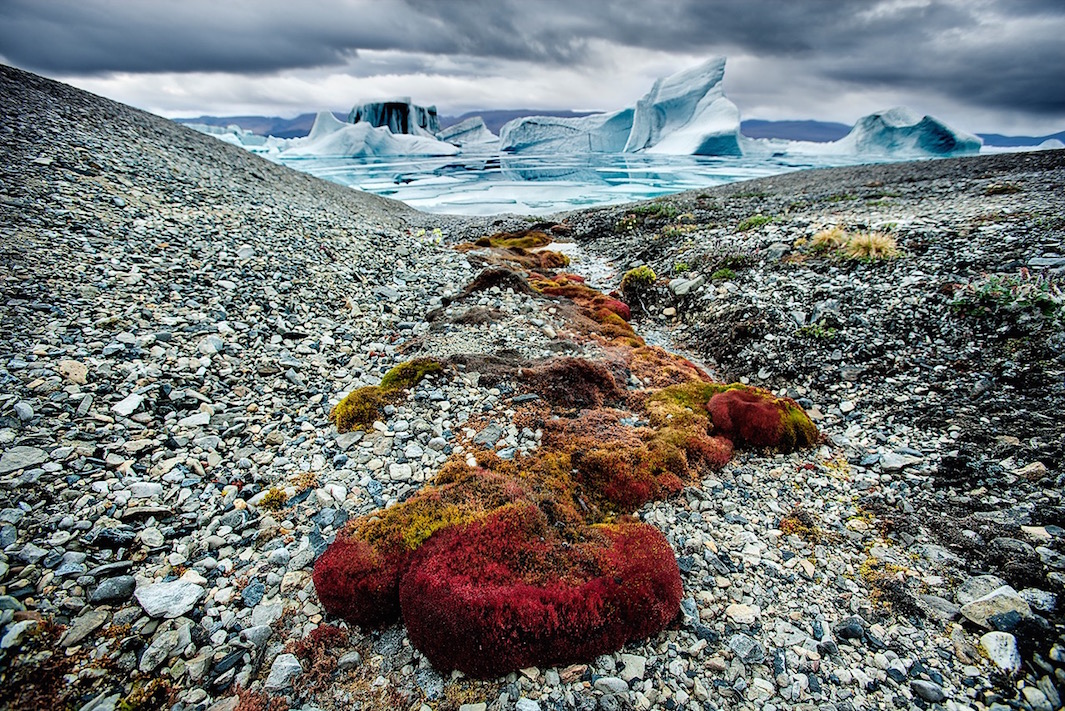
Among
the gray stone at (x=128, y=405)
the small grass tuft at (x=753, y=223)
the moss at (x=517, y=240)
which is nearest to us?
the gray stone at (x=128, y=405)

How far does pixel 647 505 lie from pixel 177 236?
1253 centimetres

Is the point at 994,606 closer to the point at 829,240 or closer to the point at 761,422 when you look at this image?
the point at 761,422

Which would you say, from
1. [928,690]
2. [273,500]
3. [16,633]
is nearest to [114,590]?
[16,633]

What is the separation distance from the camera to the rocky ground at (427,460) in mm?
3729

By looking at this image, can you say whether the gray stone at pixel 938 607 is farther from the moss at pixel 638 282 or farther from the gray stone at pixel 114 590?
the moss at pixel 638 282

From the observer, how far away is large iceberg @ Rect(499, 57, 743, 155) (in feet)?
233

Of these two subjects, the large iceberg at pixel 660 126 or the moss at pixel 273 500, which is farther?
the large iceberg at pixel 660 126

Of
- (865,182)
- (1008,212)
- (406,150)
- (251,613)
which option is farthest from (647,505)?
(406,150)

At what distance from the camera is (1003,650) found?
12.6ft

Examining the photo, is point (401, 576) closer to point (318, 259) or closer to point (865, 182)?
point (318, 259)

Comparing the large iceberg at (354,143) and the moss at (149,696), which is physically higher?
the large iceberg at (354,143)

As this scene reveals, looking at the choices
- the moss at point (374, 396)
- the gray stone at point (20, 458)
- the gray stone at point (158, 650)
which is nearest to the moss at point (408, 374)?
the moss at point (374, 396)

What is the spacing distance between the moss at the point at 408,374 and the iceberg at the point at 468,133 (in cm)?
12445

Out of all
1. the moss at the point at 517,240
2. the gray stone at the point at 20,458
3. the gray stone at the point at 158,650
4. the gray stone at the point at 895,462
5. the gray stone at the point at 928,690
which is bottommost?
the gray stone at the point at 158,650
